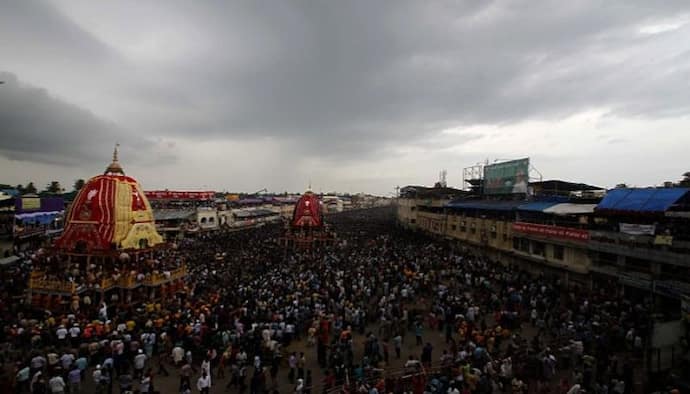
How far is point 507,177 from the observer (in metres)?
40.2

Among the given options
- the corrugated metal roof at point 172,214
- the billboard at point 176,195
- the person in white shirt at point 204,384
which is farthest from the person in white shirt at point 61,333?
the billboard at point 176,195

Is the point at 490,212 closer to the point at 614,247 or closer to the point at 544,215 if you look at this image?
the point at 544,215

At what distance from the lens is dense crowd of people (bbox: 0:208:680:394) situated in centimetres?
1227

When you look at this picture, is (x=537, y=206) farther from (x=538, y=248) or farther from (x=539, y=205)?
(x=538, y=248)

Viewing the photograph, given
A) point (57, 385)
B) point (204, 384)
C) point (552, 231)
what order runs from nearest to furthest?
point (57, 385), point (204, 384), point (552, 231)

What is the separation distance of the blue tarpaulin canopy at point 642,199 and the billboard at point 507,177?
12547 millimetres

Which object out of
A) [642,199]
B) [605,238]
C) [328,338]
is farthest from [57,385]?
[642,199]

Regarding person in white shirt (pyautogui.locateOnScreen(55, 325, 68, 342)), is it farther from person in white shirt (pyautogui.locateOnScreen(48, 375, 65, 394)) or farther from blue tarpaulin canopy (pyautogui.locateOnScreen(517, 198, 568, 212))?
blue tarpaulin canopy (pyautogui.locateOnScreen(517, 198, 568, 212))

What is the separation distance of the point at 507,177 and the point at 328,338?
30.3 m

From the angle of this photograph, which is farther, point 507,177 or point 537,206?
point 507,177

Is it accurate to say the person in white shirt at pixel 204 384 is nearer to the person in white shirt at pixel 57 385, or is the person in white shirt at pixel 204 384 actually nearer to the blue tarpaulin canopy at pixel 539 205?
the person in white shirt at pixel 57 385

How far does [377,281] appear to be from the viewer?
24609mm

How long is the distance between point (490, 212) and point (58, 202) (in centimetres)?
5059

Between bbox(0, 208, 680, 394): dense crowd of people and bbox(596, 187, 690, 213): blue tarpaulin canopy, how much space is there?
5.24 m
